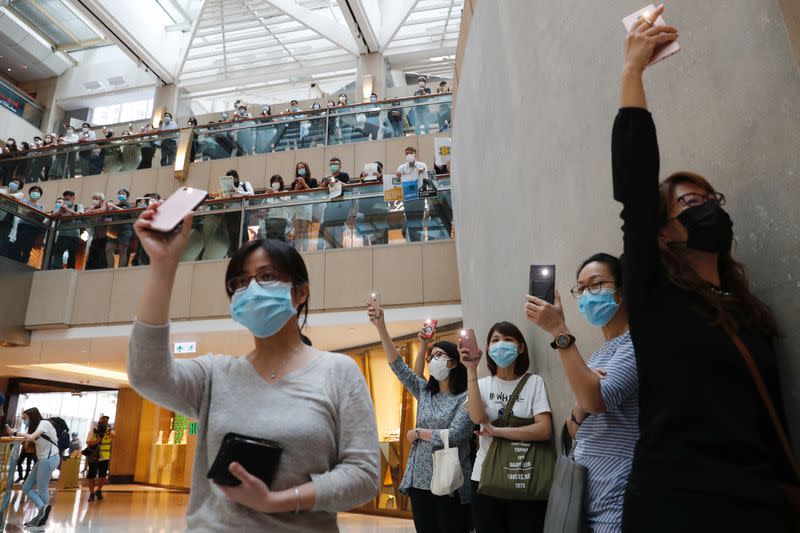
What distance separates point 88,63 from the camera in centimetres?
2216

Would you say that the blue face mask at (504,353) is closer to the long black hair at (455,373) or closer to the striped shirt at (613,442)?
the long black hair at (455,373)

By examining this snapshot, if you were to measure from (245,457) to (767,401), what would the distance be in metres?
Answer: 1.04

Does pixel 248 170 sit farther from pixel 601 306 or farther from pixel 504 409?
pixel 601 306

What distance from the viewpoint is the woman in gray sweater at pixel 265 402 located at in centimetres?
117

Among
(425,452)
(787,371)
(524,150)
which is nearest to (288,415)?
(787,371)

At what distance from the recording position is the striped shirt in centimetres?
160

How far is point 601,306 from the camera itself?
182cm

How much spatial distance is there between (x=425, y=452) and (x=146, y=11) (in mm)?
20868

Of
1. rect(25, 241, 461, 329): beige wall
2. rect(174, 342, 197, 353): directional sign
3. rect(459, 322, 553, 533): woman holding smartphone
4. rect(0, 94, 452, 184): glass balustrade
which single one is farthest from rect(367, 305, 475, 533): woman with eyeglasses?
rect(0, 94, 452, 184): glass balustrade

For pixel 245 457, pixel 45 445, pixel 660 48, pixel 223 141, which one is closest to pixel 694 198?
pixel 660 48

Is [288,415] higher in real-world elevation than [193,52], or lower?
lower

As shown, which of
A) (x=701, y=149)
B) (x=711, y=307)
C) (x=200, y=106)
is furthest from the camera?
(x=200, y=106)

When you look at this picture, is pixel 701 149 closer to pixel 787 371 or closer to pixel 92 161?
pixel 787 371

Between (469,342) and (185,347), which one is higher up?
(185,347)
